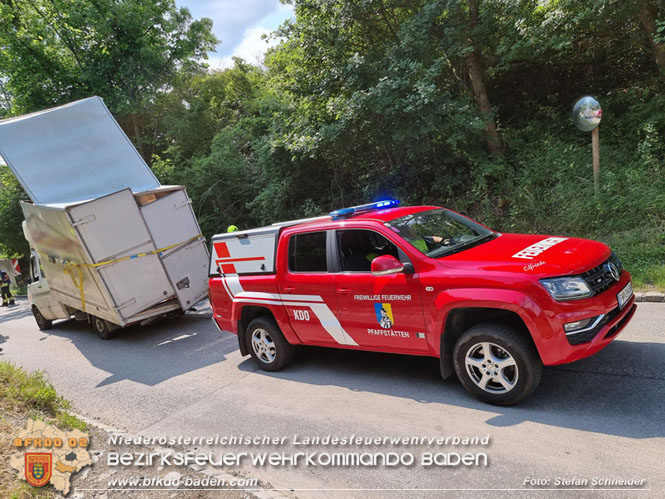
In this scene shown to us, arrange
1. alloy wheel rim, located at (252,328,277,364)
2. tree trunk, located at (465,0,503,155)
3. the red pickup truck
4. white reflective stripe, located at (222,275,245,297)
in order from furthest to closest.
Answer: tree trunk, located at (465,0,503,155), white reflective stripe, located at (222,275,245,297), alloy wheel rim, located at (252,328,277,364), the red pickup truck

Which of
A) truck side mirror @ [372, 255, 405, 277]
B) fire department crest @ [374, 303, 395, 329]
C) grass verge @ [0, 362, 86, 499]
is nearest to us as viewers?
grass verge @ [0, 362, 86, 499]

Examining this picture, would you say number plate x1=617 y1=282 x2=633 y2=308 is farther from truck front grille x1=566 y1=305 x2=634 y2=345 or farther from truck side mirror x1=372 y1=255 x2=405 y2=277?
truck side mirror x1=372 y1=255 x2=405 y2=277

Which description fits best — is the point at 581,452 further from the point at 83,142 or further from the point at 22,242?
the point at 22,242

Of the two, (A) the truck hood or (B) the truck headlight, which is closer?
(B) the truck headlight

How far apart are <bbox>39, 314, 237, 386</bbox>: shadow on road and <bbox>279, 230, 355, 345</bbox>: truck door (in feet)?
7.11

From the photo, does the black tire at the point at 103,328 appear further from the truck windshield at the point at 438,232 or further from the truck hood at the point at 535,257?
the truck hood at the point at 535,257

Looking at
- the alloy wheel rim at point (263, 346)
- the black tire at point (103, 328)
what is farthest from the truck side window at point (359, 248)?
the black tire at point (103, 328)

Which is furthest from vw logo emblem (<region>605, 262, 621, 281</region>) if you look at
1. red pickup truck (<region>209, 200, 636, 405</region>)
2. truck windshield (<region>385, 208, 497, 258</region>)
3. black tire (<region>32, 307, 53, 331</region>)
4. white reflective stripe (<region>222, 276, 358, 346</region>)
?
black tire (<region>32, 307, 53, 331</region>)

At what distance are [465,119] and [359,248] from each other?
250 inches

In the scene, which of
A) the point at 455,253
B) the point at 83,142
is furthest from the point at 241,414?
the point at 83,142

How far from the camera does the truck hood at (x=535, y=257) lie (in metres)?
3.82

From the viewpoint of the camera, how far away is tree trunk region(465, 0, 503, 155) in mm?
10812

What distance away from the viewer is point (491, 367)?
4.01m

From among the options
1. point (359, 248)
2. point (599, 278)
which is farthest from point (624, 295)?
point (359, 248)
